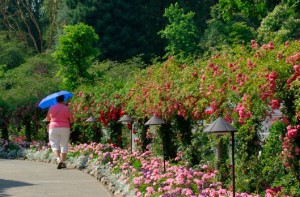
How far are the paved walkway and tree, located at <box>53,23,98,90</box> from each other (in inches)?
703

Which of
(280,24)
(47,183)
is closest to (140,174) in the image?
(47,183)

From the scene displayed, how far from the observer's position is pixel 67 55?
3328 centimetres

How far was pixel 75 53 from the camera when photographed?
33.4 metres

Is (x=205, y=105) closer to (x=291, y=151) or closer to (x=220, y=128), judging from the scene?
(x=291, y=151)

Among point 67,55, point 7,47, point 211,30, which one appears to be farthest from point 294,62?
point 7,47

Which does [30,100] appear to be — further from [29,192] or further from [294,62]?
[294,62]

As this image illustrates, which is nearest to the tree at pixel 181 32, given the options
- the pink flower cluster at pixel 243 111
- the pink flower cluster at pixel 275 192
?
the pink flower cluster at pixel 243 111

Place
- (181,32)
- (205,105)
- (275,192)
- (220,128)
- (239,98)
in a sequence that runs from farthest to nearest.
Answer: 1. (181,32)
2. (205,105)
3. (239,98)
4. (275,192)
5. (220,128)

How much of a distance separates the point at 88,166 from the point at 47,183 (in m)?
2.28

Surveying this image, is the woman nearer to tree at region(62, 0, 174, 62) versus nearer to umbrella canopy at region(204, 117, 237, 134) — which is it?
umbrella canopy at region(204, 117, 237, 134)

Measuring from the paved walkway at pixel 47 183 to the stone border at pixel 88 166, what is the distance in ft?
0.43

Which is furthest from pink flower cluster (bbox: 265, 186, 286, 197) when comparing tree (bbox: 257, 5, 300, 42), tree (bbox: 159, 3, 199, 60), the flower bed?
tree (bbox: 159, 3, 199, 60)

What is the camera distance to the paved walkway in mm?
10000

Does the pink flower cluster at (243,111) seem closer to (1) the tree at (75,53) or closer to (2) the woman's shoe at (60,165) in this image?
(2) the woman's shoe at (60,165)
